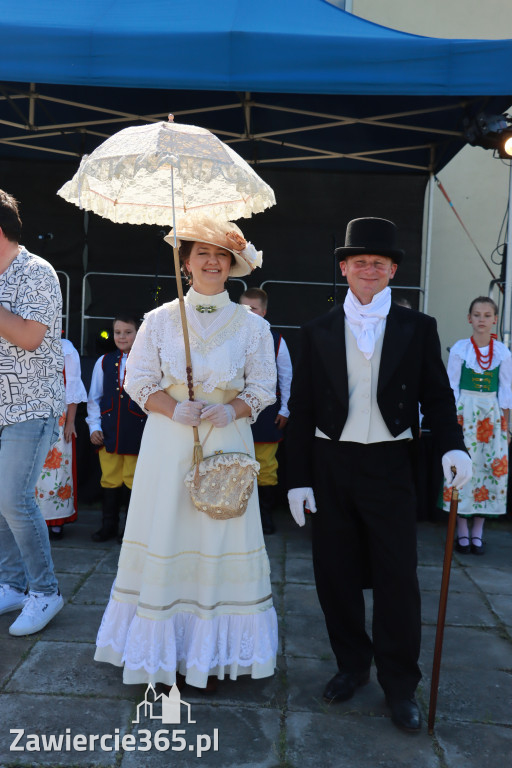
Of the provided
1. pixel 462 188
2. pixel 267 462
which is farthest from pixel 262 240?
pixel 267 462

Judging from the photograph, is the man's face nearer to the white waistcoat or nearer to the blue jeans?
the white waistcoat

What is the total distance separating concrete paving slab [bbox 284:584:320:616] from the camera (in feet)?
12.3

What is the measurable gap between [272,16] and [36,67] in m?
1.58

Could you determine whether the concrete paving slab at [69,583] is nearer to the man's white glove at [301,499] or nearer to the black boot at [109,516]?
the black boot at [109,516]

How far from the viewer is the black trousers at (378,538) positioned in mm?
2660

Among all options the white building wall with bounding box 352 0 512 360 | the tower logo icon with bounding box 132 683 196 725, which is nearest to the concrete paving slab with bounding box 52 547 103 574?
the tower logo icon with bounding box 132 683 196 725

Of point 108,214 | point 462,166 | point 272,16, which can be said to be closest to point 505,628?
point 108,214

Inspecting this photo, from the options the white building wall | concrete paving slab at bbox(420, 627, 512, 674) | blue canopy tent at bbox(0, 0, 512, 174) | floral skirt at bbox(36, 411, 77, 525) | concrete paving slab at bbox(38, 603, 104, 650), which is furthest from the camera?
the white building wall

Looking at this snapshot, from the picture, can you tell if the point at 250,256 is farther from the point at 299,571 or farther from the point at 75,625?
the point at 299,571

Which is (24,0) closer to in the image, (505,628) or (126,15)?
(126,15)

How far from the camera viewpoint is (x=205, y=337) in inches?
113

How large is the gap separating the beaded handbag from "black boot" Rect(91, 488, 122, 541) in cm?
239

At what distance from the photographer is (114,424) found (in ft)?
16.2

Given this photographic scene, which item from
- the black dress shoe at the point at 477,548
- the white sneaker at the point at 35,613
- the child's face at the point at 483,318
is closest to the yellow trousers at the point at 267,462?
the black dress shoe at the point at 477,548
